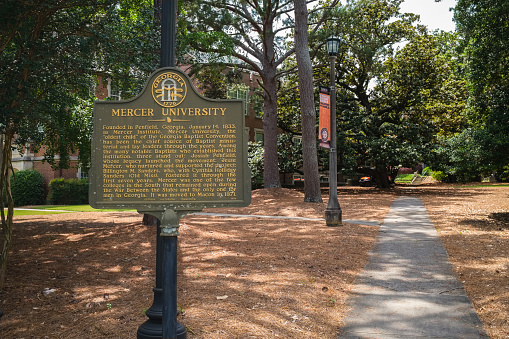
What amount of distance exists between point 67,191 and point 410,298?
1072 inches

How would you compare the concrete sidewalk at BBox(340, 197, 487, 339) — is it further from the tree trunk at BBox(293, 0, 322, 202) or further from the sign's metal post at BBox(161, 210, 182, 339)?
the tree trunk at BBox(293, 0, 322, 202)

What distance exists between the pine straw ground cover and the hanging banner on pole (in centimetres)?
270

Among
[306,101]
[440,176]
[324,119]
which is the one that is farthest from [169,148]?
[440,176]

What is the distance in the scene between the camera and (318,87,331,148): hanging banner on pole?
42.5 feet

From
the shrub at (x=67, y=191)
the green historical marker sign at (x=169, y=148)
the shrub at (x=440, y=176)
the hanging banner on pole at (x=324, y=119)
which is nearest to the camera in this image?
the green historical marker sign at (x=169, y=148)

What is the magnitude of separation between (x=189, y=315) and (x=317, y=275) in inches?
111

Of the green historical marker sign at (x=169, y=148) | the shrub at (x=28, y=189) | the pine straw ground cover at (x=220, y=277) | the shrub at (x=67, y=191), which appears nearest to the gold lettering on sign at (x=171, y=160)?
the green historical marker sign at (x=169, y=148)

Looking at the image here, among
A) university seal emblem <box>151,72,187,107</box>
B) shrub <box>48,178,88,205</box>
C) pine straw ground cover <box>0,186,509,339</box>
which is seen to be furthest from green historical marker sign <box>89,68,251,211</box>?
shrub <box>48,178,88,205</box>

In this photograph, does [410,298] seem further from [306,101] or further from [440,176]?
[440,176]

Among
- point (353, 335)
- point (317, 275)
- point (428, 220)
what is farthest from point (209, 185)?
point (428, 220)

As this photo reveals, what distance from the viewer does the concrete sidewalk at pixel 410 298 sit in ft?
16.2

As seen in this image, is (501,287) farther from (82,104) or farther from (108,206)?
(82,104)

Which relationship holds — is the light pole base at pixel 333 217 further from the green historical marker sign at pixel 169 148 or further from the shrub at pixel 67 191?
the shrub at pixel 67 191

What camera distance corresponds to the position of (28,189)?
29.3 meters
